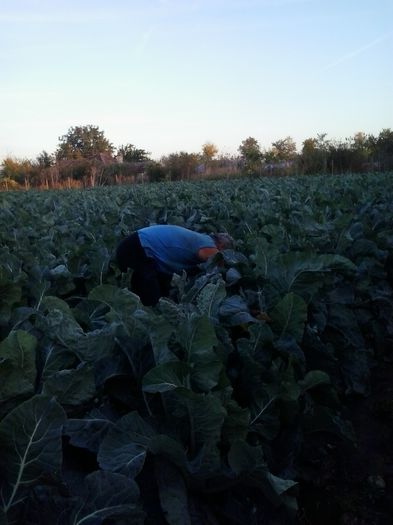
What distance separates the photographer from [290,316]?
2219mm

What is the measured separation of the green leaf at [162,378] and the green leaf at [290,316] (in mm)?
790

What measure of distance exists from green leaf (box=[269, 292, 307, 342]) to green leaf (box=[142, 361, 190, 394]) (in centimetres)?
79

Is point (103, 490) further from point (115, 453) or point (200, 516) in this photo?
point (200, 516)

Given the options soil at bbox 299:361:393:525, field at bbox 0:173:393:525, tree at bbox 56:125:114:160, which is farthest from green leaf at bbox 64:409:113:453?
tree at bbox 56:125:114:160

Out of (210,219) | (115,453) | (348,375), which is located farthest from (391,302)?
(115,453)

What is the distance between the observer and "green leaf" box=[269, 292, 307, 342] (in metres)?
2.16

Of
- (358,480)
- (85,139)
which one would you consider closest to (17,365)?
(358,480)

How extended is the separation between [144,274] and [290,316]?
2.61m

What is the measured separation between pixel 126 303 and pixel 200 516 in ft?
2.51

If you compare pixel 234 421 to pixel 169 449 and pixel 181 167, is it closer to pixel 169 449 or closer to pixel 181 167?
pixel 169 449

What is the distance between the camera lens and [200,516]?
5.09ft

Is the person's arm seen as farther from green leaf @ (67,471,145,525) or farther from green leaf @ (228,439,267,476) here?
green leaf @ (67,471,145,525)

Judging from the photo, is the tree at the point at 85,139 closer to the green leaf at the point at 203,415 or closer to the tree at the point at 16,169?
the tree at the point at 16,169

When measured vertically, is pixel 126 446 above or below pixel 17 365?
below
